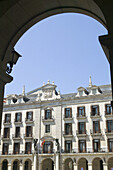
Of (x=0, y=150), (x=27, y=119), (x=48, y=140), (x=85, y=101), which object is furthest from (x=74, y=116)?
(x=0, y=150)

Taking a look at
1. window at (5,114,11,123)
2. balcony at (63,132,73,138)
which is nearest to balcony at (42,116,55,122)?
balcony at (63,132,73,138)

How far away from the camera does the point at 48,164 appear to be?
117 ft

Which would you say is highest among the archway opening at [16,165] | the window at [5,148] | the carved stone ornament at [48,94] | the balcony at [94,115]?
the carved stone ornament at [48,94]

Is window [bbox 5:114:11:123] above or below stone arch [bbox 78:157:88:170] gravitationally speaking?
above

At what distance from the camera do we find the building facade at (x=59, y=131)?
32812mm

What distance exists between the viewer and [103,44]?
3805 mm

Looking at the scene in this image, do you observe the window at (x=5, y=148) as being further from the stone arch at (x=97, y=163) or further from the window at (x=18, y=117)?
the stone arch at (x=97, y=163)

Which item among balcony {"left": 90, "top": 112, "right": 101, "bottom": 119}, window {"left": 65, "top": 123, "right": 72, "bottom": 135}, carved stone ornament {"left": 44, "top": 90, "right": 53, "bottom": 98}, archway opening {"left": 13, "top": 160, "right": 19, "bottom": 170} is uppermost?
carved stone ornament {"left": 44, "top": 90, "right": 53, "bottom": 98}

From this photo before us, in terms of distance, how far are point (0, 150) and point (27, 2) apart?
1434 inches

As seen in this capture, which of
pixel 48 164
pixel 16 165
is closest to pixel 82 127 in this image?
pixel 48 164

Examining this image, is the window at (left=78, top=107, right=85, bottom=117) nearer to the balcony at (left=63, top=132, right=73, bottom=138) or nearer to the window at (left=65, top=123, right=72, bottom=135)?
the window at (left=65, top=123, right=72, bottom=135)

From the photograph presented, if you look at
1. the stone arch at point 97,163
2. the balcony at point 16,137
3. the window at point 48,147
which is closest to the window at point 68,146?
the window at point 48,147

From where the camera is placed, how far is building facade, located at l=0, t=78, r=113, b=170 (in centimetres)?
3281

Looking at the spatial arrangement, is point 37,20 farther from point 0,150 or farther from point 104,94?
point 0,150
